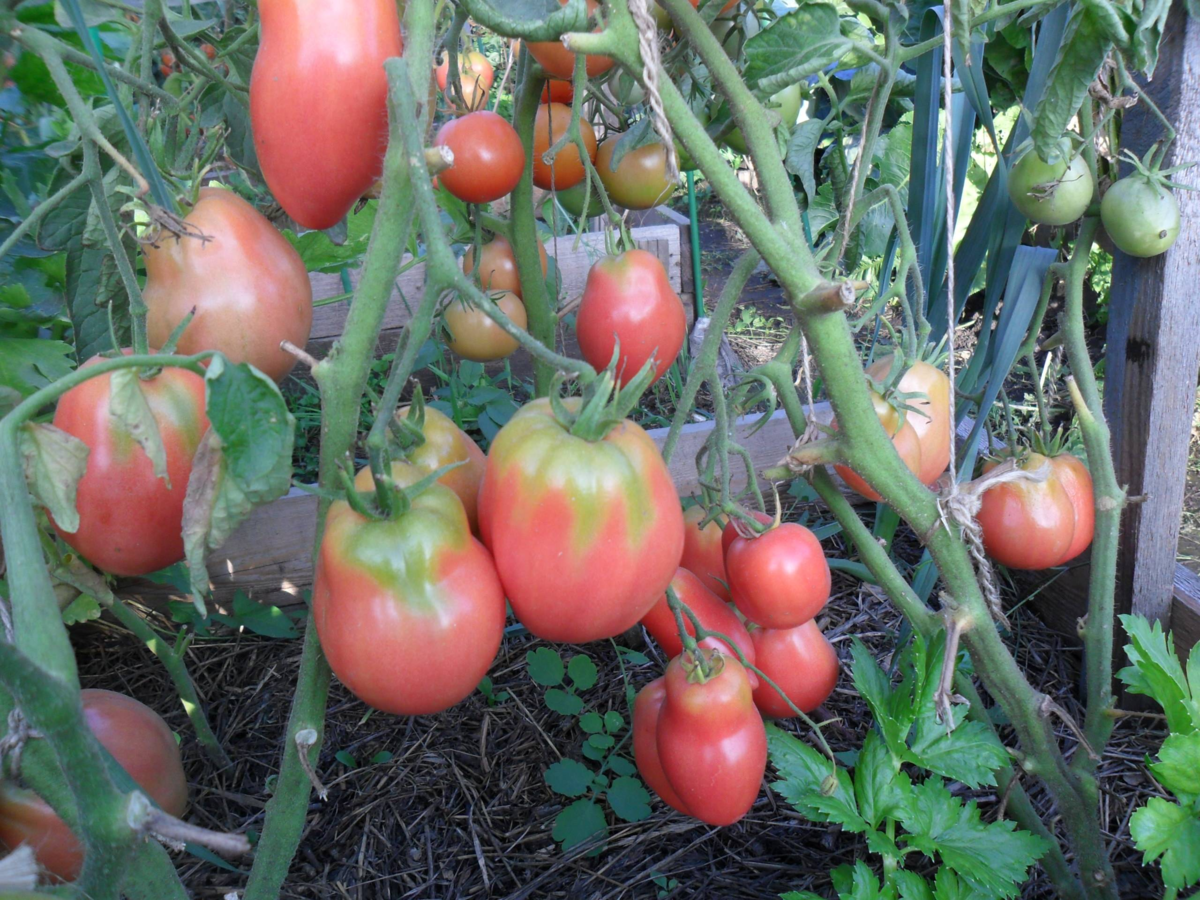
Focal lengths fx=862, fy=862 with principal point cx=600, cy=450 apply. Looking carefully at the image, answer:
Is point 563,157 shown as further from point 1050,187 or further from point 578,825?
point 578,825

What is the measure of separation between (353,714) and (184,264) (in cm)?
99

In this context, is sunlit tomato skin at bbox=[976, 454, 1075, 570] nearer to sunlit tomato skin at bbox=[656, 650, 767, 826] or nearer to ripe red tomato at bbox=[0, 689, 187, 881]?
sunlit tomato skin at bbox=[656, 650, 767, 826]

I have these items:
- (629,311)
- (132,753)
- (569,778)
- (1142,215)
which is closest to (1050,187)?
(1142,215)

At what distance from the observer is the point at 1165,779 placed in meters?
0.88

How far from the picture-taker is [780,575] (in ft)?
3.03

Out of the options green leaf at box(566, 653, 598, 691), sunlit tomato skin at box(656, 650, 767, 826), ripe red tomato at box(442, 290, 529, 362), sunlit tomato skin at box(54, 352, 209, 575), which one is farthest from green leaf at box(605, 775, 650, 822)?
sunlit tomato skin at box(54, 352, 209, 575)

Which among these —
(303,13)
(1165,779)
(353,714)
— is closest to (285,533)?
(353,714)

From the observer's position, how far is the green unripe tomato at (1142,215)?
1066mm

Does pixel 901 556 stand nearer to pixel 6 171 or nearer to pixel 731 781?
pixel 731 781

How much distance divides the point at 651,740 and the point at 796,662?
0.66ft

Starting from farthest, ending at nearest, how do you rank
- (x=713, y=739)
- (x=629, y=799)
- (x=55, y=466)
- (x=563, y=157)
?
1. (x=629, y=799)
2. (x=563, y=157)
3. (x=713, y=739)
4. (x=55, y=466)

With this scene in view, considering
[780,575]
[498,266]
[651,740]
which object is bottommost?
[651,740]

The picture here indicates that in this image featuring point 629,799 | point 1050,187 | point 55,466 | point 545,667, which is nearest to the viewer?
point 55,466

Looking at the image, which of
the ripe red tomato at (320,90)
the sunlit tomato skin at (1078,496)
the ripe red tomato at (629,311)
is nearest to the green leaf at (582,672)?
the ripe red tomato at (629,311)
